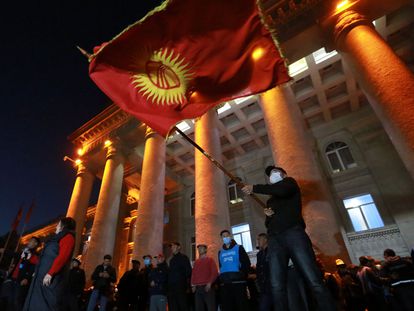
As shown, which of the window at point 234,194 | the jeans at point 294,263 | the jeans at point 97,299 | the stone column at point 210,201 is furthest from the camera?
the window at point 234,194

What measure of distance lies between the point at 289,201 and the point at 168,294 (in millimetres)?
3845

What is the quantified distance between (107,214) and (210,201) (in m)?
6.12

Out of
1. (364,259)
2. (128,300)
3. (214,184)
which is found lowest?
(128,300)

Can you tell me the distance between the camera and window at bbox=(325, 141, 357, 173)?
14.9 metres

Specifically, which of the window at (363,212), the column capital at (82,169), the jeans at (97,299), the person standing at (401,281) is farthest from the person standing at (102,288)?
the window at (363,212)

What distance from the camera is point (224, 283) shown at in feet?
15.2

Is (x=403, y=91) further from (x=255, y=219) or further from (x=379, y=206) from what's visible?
(x=255, y=219)

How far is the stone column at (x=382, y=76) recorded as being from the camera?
15.6 ft

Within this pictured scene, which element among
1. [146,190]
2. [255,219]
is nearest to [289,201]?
[146,190]

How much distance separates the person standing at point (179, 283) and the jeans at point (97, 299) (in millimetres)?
1940

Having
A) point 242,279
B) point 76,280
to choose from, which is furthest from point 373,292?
point 76,280

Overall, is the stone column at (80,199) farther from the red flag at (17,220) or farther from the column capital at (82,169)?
the red flag at (17,220)

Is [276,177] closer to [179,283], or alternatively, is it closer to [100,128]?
[179,283]

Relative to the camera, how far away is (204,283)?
502cm
